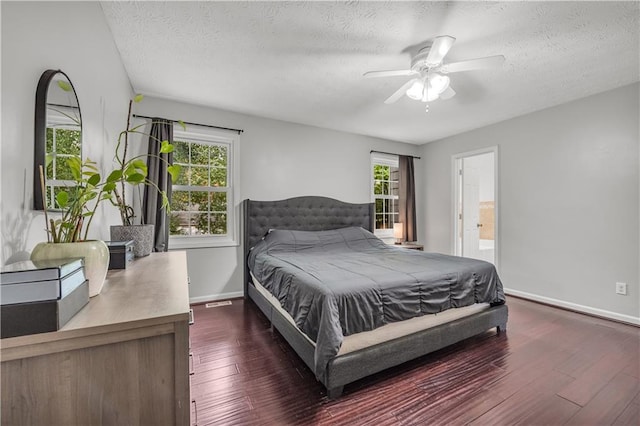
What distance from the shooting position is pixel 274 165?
4.02 meters

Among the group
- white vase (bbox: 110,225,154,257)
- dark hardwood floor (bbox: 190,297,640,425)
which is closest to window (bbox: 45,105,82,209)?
white vase (bbox: 110,225,154,257)

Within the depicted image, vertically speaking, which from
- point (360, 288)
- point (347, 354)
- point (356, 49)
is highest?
point (356, 49)

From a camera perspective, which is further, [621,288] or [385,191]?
[385,191]

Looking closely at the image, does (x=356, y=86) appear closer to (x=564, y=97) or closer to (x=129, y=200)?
(x=564, y=97)

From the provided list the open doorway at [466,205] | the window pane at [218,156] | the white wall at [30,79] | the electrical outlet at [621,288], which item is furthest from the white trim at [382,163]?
the white wall at [30,79]

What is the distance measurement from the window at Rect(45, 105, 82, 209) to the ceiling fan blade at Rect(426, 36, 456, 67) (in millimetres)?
2182

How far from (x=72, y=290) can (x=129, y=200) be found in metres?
2.78

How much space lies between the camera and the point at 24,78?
981 mm

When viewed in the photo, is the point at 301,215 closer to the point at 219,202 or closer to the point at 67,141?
the point at 219,202

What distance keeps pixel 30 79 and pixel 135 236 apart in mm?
1191

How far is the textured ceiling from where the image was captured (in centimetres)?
187

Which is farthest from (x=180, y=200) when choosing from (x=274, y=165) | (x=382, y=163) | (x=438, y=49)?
(x=382, y=163)

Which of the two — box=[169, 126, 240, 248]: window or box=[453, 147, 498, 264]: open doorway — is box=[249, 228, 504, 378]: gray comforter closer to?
box=[169, 126, 240, 248]: window

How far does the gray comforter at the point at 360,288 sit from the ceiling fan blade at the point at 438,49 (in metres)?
1.65
